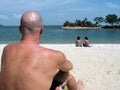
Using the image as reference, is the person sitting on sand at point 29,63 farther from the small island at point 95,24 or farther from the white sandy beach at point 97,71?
the small island at point 95,24

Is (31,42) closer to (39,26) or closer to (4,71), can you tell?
(39,26)

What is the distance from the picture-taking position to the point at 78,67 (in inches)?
336

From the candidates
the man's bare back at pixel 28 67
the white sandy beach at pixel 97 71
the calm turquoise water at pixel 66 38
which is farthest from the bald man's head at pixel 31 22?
the calm turquoise water at pixel 66 38

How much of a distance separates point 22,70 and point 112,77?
5.15 m

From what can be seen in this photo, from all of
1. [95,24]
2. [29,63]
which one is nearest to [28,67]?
[29,63]

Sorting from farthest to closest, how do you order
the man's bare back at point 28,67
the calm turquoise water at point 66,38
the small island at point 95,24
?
the small island at point 95,24 → the calm turquoise water at point 66,38 → the man's bare back at point 28,67

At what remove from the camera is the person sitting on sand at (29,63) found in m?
2.61

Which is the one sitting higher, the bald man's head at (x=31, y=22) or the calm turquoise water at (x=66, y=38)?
the bald man's head at (x=31, y=22)

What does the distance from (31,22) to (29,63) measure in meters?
0.34

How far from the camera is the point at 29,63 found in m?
2.62

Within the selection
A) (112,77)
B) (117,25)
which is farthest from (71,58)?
(117,25)

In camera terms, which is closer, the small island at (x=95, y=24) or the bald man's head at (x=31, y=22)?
the bald man's head at (x=31, y=22)

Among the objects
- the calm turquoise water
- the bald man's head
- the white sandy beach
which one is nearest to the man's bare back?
the bald man's head

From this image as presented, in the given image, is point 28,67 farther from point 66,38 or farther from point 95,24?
point 95,24
